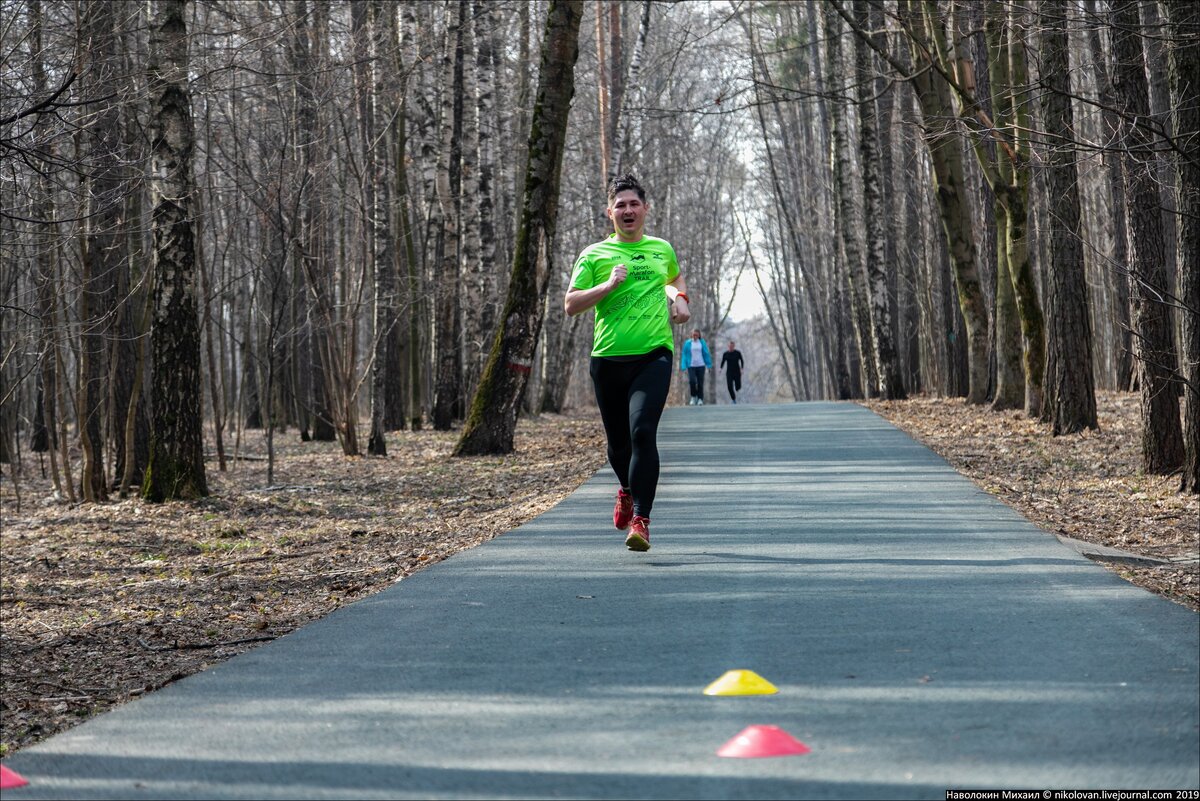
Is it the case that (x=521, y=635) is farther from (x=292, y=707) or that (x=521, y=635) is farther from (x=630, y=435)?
(x=630, y=435)

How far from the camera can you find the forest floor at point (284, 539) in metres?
7.11

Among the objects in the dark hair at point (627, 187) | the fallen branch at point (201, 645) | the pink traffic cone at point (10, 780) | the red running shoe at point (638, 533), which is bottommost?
the fallen branch at point (201, 645)

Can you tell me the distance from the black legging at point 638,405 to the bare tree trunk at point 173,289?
688cm

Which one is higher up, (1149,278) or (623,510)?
(1149,278)

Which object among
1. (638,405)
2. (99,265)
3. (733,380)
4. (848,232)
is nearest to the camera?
(638,405)

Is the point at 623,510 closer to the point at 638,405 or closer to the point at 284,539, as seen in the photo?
the point at 638,405

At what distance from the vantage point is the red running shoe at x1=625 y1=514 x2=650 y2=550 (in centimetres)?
797

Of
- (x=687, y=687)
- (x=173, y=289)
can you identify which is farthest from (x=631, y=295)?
(x=173, y=289)

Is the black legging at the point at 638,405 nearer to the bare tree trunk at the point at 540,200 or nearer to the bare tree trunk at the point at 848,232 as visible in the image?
the bare tree trunk at the point at 540,200

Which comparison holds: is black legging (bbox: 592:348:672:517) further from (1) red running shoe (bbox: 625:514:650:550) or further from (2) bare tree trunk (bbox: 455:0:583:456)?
(2) bare tree trunk (bbox: 455:0:583:456)

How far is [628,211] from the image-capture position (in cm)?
789

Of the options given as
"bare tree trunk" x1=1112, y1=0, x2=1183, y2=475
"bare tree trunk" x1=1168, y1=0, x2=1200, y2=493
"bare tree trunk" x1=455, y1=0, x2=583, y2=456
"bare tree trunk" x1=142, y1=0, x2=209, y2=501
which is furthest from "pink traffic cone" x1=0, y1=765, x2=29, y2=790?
"bare tree trunk" x1=455, y1=0, x2=583, y2=456

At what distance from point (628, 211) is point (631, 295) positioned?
505 millimetres

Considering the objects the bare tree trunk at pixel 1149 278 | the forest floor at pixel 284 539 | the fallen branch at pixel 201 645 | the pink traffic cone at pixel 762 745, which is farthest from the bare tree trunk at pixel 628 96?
the pink traffic cone at pixel 762 745
